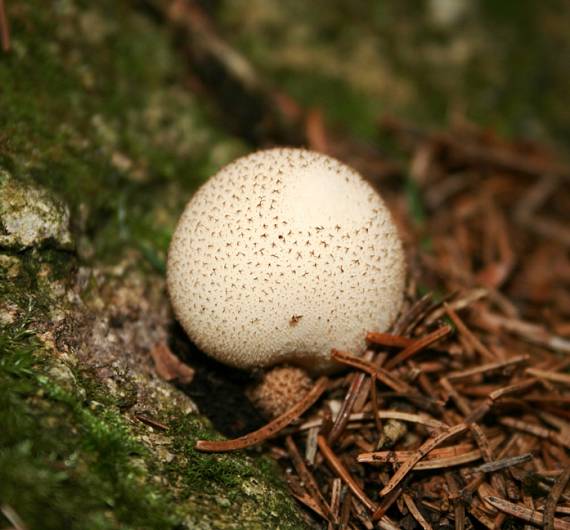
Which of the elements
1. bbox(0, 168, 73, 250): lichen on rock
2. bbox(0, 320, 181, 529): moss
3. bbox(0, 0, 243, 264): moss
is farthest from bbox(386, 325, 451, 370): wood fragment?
bbox(0, 168, 73, 250): lichen on rock

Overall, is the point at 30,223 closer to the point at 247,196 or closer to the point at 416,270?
the point at 247,196

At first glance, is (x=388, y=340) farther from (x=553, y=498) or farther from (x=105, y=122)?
(x=105, y=122)

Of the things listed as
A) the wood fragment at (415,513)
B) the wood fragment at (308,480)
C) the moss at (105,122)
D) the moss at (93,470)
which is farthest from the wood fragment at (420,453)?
the moss at (105,122)

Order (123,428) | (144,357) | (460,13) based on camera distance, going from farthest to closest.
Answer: (460,13)
(144,357)
(123,428)

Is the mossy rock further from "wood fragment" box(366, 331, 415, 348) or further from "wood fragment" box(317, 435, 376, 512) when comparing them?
"wood fragment" box(366, 331, 415, 348)

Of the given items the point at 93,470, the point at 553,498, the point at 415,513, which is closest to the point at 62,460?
the point at 93,470

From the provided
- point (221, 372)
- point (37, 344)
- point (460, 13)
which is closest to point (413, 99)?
point (460, 13)
